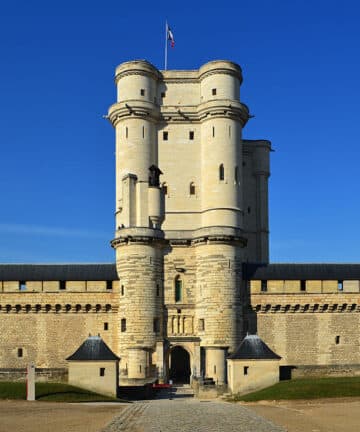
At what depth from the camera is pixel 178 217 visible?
179 feet

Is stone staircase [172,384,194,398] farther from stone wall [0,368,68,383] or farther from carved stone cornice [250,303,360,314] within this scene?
carved stone cornice [250,303,360,314]

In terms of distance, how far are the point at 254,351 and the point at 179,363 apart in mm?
16518

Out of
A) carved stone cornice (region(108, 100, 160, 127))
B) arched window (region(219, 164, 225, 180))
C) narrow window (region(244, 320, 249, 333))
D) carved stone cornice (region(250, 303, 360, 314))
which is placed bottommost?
narrow window (region(244, 320, 249, 333))

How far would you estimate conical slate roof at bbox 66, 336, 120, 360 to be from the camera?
4122 cm

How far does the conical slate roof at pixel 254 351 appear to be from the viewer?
41938 millimetres

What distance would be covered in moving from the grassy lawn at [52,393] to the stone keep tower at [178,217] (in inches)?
433

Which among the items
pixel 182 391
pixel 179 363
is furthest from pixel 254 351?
pixel 179 363

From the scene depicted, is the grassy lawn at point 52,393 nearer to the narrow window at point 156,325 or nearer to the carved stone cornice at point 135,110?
the narrow window at point 156,325

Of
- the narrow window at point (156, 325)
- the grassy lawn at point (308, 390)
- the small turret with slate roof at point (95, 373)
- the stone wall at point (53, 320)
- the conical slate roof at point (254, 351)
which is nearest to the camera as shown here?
the grassy lawn at point (308, 390)

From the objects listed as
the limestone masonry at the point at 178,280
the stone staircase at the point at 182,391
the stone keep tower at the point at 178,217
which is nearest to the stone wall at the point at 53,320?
the limestone masonry at the point at 178,280

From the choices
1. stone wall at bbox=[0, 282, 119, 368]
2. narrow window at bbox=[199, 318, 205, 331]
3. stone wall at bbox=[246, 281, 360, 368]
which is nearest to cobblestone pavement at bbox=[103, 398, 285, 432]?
narrow window at bbox=[199, 318, 205, 331]

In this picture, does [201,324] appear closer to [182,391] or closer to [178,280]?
[178,280]

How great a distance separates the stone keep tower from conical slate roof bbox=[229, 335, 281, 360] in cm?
819

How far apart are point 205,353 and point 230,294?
14.3 ft
